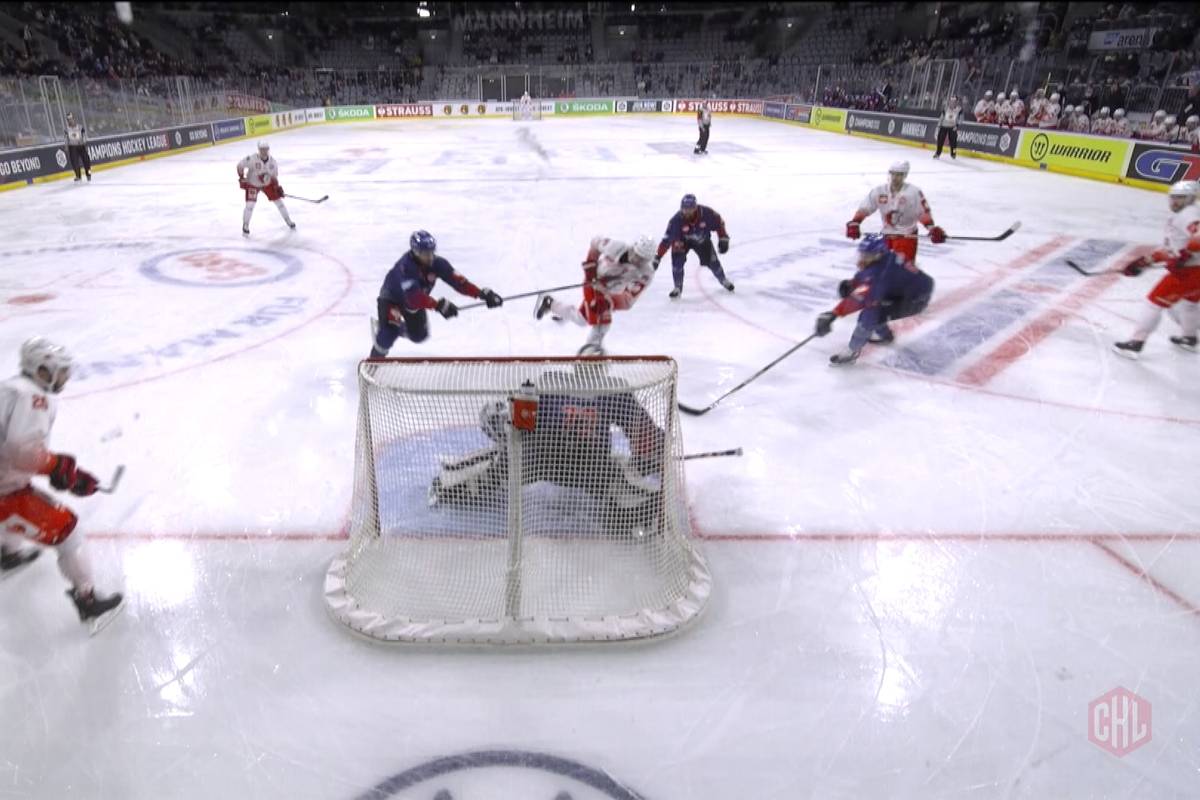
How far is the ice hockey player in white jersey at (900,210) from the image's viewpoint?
6.51 meters

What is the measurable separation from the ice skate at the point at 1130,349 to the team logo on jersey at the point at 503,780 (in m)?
5.56

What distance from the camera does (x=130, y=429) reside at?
4414mm

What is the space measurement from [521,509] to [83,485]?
1617 mm

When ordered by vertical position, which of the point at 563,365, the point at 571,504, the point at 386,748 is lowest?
the point at 386,748

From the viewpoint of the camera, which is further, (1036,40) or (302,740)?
(1036,40)

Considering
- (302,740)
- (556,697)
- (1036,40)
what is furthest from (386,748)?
(1036,40)

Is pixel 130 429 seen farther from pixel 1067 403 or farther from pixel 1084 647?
pixel 1067 403

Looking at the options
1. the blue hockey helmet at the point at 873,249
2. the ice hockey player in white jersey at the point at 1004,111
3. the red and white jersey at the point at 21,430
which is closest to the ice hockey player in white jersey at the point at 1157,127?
the ice hockey player in white jersey at the point at 1004,111

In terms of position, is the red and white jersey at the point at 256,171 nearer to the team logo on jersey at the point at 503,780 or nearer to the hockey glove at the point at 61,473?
the hockey glove at the point at 61,473

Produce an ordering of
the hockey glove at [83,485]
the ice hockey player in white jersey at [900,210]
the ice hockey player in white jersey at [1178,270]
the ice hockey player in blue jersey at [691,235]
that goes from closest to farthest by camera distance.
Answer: the hockey glove at [83,485]
the ice hockey player in white jersey at [1178,270]
the ice hockey player in white jersey at [900,210]
the ice hockey player in blue jersey at [691,235]

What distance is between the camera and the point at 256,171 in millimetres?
8898

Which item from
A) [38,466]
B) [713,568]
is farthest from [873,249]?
[38,466]

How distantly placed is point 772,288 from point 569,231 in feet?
10.9

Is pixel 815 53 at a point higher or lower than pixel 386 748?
higher
